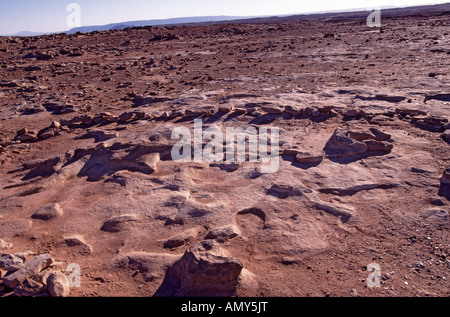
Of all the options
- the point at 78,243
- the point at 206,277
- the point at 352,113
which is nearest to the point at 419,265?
the point at 206,277

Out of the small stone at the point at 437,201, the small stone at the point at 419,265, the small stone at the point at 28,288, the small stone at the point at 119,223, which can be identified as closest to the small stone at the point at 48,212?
the small stone at the point at 119,223

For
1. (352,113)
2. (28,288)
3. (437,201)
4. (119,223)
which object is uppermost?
(352,113)

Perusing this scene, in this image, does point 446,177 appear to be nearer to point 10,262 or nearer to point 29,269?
point 29,269

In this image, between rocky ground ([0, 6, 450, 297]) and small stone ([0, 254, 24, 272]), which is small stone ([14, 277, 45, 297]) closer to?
rocky ground ([0, 6, 450, 297])

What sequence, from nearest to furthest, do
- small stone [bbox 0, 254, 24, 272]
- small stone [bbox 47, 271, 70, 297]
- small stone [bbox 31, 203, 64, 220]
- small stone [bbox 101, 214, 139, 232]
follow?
small stone [bbox 47, 271, 70, 297] < small stone [bbox 0, 254, 24, 272] < small stone [bbox 101, 214, 139, 232] < small stone [bbox 31, 203, 64, 220]

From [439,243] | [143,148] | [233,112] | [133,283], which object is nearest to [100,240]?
[133,283]

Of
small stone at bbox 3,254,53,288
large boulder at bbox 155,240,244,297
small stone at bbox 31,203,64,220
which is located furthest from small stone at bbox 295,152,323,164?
small stone at bbox 3,254,53,288
